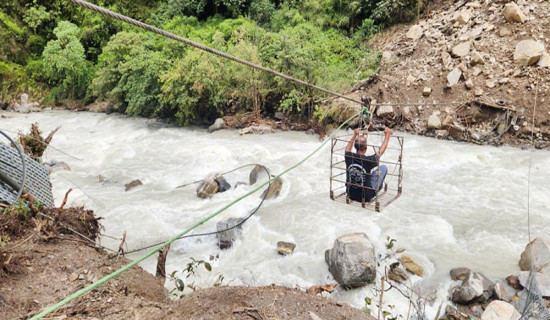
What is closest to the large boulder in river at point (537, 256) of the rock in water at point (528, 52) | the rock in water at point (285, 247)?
the rock in water at point (285, 247)

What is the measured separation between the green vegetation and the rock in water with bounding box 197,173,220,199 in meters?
4.06

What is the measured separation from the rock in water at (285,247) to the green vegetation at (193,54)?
583 cm

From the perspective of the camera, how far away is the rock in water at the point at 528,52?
387 inches

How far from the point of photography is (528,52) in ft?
32.6

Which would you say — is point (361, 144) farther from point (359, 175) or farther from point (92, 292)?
point (92, 292)

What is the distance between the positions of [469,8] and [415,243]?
9.05 metres

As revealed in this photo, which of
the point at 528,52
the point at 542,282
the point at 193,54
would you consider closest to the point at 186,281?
the point at 542,282

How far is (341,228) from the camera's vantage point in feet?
21.5

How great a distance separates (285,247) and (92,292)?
11.0ft

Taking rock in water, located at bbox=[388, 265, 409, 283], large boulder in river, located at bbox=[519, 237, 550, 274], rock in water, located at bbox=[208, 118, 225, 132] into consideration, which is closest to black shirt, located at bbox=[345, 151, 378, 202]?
rock in water, located at bbox=[388, 265, 409, 283]

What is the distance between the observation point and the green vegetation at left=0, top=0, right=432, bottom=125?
464 inches

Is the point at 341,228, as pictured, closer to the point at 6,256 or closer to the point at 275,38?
the point at 6,256

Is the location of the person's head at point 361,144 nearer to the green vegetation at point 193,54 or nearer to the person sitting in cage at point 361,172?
the person sitting in cage at point 361,172

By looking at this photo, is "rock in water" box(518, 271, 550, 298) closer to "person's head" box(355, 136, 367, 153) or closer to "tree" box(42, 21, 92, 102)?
"person's head" box(355, 136, 367, 153)
